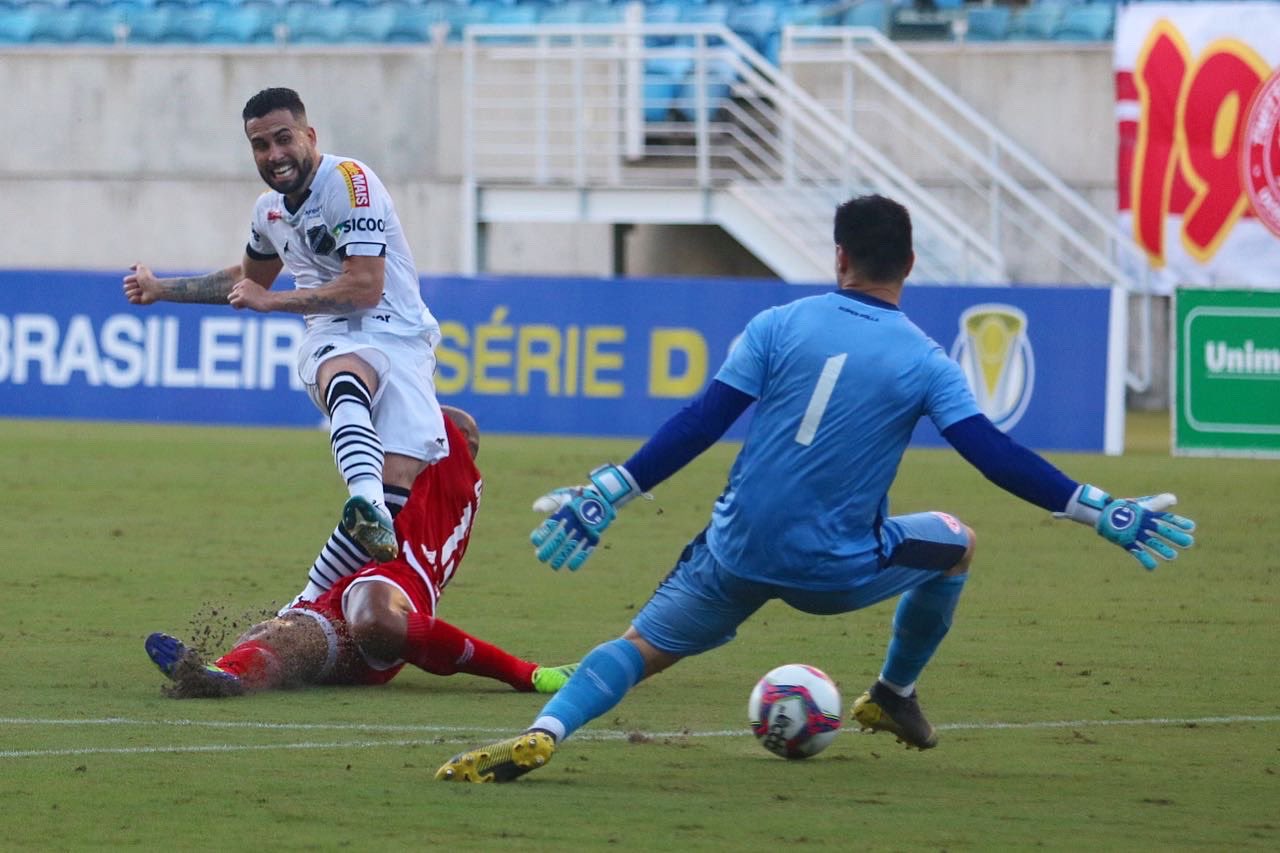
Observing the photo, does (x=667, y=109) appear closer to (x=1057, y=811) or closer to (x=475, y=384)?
(x=475, y=384)

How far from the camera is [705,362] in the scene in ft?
67.4

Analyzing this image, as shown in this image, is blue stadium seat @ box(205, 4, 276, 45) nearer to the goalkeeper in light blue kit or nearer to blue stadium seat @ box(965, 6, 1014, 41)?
blue stadium seat @ box(965, 6, 1014, 41)

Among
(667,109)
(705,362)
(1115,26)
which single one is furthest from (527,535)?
(1115,26)

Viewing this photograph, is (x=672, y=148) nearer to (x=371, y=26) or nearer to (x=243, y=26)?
(x=371, y=26)

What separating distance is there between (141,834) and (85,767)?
3.12ft

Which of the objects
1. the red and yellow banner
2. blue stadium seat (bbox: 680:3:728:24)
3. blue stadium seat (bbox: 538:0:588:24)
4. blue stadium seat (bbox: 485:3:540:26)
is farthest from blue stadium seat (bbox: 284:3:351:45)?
the red and yellow banner

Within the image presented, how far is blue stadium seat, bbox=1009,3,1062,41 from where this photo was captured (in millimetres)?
27188

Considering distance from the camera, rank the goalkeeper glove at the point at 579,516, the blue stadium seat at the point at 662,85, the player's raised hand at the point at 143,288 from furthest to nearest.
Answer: the blue stadium seat at the point at 662,85 < the player's raised hand at the point at 143,288 < the goalkeeper glove at the point at 579,516

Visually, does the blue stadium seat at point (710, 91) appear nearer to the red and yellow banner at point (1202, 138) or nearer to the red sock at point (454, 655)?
the red and yellow banner at point (1202, 138)

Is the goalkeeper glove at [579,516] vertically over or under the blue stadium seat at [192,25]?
under

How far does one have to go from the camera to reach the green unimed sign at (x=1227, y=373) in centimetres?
1912

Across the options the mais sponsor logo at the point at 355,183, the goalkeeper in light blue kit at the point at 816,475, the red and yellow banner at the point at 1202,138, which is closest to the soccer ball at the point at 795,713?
the goalkeeper in light blue kit at the point at 816,475

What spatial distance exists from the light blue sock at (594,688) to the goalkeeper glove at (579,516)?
14.6 inches

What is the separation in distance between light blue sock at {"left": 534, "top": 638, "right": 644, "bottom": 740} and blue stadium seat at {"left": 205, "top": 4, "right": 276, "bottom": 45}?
23933 mm
